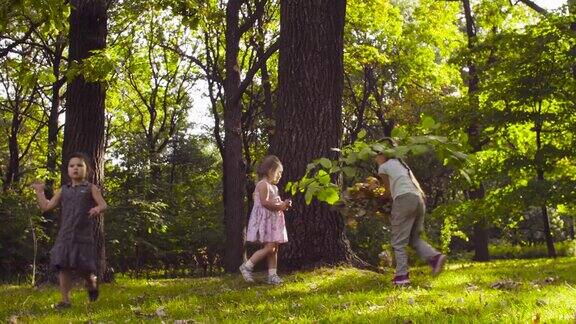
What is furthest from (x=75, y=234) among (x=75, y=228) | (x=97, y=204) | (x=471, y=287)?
(x=471, y=287)

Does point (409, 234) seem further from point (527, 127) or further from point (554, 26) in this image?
point (527, 127)

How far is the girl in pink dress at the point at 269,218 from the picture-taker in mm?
7465

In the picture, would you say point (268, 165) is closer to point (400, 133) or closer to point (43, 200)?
point (43, 200)

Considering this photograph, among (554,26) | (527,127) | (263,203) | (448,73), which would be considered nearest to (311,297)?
(263,203)

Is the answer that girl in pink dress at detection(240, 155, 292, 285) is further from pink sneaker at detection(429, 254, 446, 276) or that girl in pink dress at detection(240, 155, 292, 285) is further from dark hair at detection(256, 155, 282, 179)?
pink sneaker at detection(429, 254, 446, 276)

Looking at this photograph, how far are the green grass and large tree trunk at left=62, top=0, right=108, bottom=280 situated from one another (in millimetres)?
2273

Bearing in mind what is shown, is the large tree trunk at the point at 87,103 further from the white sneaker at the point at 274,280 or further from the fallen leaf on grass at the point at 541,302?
the fallen leaf on grass at the point at 541,302

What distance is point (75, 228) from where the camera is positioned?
648 cm

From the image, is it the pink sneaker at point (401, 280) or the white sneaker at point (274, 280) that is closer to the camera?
the pink sneaker at point (401, 280)

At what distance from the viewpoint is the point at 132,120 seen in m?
34.8

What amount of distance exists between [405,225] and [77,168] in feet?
12.2

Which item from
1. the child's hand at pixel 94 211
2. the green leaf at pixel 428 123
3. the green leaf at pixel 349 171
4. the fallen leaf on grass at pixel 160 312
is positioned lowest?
the fallen leaf on grass at pixel 160 312

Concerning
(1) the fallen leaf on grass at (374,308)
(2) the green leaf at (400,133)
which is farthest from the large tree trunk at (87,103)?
(2) the green leaf at (400,133)

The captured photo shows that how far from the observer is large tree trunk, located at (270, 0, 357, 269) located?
7.96 meters
